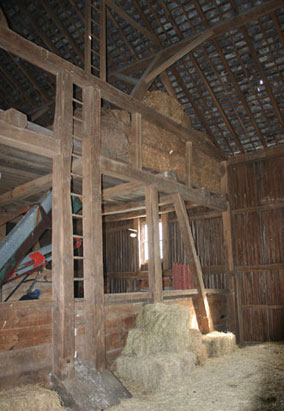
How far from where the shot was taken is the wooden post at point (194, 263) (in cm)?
980

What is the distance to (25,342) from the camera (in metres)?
5.75

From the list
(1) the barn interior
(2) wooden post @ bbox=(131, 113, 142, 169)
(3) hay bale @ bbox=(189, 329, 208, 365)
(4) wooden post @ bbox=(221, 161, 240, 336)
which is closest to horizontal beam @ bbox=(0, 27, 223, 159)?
(1) the barn interior

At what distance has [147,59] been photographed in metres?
10.3

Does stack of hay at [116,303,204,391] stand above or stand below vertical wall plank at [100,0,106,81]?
below

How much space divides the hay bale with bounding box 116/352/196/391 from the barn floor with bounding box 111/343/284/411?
0.17 m

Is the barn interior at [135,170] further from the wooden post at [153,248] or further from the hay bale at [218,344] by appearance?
the hay bale at [218,344]

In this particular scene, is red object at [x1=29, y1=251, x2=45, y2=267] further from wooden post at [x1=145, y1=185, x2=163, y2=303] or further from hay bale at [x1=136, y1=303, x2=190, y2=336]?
hay bale at [x1=136, y1=303, x2=190, y2=336]

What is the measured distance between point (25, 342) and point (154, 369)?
7.41ft

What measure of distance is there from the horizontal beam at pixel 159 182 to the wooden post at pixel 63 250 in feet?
3.53

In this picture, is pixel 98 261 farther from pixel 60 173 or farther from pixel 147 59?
pixel 147 59

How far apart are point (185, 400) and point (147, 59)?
8.16 metres

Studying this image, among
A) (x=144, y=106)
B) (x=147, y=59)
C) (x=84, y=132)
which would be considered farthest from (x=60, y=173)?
(x=147, y=59)

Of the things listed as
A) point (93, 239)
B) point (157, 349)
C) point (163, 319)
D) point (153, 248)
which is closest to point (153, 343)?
point (157, 349)

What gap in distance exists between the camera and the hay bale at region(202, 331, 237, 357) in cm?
905
